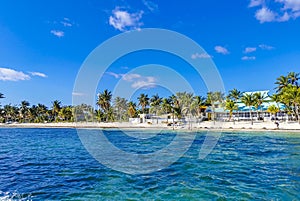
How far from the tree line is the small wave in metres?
48.6

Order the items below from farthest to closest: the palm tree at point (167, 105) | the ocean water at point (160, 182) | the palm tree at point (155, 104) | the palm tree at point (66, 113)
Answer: the palm tree at point (66, 113) < the palm tree at point (155, 104) < the palm tree at point (167, 105) < the ocean water at point (160, 182)

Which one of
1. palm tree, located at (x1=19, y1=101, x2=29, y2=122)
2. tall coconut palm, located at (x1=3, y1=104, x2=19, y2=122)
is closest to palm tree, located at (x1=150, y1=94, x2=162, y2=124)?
palm tree, located at (x1=19, y1=101, x2=29, y2=122)

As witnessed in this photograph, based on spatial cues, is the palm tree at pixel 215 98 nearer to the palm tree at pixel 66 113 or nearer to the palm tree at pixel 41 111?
the palm tree at pixel 66 113

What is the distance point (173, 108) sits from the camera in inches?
2530

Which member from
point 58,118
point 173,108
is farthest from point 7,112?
point 173,108

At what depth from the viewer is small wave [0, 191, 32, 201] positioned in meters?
8.77

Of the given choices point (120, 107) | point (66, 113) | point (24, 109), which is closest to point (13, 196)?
point (120, 107)

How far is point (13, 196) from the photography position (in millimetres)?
9102

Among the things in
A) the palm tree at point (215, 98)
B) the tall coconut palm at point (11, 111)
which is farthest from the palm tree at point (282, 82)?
the tall coconut palm at point (11, 111)

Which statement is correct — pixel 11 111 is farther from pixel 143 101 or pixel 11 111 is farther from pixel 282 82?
pixel 282 82

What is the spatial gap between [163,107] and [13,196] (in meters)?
63.2

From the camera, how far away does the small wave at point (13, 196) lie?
28.8ft

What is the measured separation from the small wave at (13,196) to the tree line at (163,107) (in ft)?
159

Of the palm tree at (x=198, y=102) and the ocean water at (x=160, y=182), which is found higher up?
the palm tree at (x=198, y=102)
